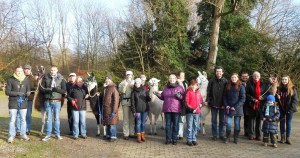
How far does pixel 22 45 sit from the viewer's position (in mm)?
27594

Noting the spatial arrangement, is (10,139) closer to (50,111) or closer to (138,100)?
(50,111)

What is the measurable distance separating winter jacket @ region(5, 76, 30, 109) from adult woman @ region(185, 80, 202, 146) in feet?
13.2

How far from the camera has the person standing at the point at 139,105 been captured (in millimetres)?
8641

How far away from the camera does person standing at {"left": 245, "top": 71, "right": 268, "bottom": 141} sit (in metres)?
8.84

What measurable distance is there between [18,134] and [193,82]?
486cm

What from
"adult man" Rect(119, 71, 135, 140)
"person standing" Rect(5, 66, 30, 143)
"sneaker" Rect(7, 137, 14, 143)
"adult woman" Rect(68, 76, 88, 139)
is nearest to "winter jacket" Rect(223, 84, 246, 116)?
"adult man" Rect(119, 71, 135, 140)

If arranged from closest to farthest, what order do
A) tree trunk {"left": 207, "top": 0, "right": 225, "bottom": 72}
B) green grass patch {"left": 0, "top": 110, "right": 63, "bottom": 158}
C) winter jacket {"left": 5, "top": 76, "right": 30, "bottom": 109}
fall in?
green grass patch {"left": 0, "top": 110, "right": 63, "bottom": 158}
winter jacket {"left": 5, "top": 76, "right": 30, "bottom": 109}
tree trunk {"left": 207, "top": 0, "right": 225, "bottom": 72}

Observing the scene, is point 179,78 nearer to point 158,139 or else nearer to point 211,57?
point 158,139

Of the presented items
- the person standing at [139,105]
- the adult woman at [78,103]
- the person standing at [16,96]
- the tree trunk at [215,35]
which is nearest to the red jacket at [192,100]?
the person standing at [139,105]

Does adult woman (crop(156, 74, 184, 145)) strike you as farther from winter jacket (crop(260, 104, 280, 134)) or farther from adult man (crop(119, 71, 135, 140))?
winter jacket (crop(260, 104, 280, 134))

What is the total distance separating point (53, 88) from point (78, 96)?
697 mm

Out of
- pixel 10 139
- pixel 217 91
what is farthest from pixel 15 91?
pixel 217 91

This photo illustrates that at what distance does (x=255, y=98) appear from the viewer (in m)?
8.88

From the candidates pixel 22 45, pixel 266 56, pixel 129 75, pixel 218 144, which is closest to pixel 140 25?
pixel 266 56
